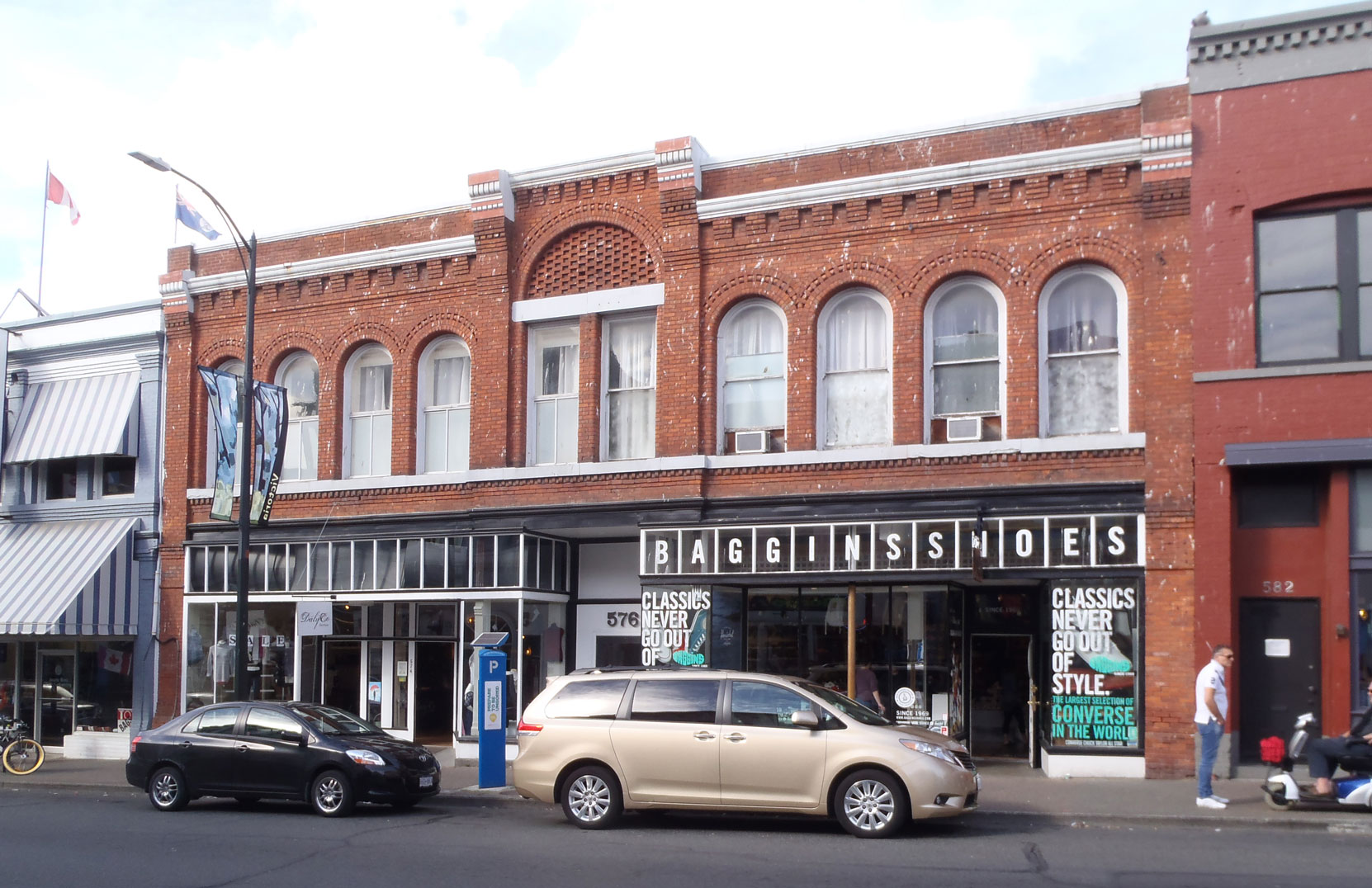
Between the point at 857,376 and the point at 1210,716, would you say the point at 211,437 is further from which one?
the point at 1210,716

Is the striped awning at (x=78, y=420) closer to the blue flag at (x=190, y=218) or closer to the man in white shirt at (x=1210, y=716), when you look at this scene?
the blue flag at (x=190, y=218)

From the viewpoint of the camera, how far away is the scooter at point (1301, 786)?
504 inches

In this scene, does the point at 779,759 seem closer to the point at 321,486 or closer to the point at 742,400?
the point at 742,400

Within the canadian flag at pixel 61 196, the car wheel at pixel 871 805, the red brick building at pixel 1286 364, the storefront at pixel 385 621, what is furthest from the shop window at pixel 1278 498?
the canadian flag at pixel 61 196

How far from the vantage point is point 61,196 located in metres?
26.0

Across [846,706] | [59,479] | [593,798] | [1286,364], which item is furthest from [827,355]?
[59,479]

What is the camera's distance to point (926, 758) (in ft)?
39.5

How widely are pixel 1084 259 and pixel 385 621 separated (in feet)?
41.2

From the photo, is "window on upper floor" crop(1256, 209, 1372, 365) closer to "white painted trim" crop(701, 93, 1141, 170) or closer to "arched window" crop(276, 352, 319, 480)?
"white painted trim" crop(701, 93, 1141, 170)

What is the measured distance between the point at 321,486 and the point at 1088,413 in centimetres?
1252

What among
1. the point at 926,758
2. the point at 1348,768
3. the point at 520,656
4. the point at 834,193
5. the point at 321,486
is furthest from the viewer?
the point at 321,486

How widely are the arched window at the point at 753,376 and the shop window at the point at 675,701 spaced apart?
6.11 m

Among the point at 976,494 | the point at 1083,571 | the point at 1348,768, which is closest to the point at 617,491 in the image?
the point at 976,494

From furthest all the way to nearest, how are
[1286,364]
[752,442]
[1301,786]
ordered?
1. [752,442]
2. [1286,364]
3. [1301,786]
